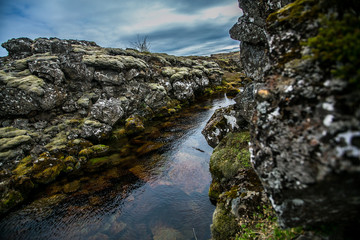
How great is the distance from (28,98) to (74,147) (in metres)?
10.8

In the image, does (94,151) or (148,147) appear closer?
(94,151)

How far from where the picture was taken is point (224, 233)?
23.4 feet

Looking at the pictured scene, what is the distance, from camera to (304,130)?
308cm

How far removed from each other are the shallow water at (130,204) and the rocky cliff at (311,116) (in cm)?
771

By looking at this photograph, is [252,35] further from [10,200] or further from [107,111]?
[107,111]

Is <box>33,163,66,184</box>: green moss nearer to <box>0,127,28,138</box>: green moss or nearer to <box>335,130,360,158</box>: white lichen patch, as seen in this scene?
<box>0,127,28,138</box>: green moss

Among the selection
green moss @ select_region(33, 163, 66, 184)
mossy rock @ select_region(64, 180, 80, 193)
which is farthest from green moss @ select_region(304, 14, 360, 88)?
green moss @ select_region(33, 163, 66, 184)

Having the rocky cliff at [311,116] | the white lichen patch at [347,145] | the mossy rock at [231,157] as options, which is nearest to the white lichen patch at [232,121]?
the mossy rock at [231,157]

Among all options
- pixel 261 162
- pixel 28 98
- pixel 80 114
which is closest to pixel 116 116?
pixel 80 114

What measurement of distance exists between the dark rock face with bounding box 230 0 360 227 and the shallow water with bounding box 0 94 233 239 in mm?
7751

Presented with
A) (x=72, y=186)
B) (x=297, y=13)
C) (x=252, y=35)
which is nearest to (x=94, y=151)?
(x=72, y=186)

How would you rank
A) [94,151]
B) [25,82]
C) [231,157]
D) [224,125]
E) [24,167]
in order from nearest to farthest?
[231,157] < [224,125] < [24,167] < [94,151] < [25,82]

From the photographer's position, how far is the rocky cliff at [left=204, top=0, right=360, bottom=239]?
2562mm

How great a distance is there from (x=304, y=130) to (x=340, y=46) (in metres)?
1.49
